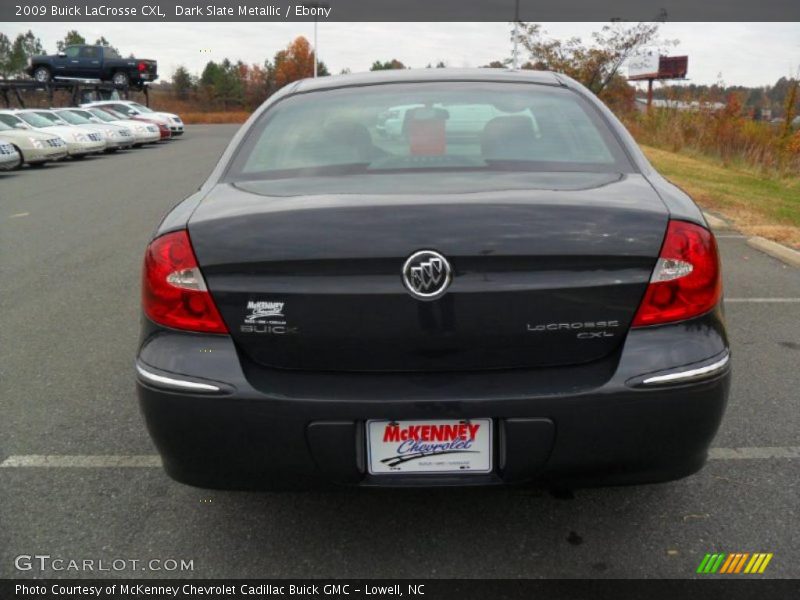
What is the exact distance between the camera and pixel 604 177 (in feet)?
8.92

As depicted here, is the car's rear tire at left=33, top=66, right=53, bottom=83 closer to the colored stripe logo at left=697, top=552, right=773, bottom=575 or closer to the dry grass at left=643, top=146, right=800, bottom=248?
the dry grass at left=643, top=146, right=800, bottom=248

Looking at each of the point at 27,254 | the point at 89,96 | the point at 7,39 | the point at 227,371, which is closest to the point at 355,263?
the point at 227,371

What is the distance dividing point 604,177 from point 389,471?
1.23 m

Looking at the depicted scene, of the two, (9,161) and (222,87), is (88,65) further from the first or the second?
(222,87)

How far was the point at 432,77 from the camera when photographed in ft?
11.6

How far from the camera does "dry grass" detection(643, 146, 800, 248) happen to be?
9.05m

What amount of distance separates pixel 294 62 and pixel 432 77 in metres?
97.9

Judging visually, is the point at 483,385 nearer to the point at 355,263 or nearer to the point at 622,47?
the point at 355,263

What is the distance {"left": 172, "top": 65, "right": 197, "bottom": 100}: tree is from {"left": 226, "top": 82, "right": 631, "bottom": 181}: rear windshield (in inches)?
3557

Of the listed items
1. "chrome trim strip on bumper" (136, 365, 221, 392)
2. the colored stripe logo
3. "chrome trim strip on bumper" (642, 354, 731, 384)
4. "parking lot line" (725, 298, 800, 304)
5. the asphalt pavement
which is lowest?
"parking lot line" (725, 298, 800, 304)

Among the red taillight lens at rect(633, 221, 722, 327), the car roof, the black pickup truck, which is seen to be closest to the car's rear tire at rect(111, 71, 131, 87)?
the black pickup truck

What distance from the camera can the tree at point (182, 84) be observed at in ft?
291

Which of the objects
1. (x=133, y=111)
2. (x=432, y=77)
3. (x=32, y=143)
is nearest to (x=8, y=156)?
(x=32, y=143)

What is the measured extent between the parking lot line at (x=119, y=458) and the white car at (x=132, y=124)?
2520 centimetres
